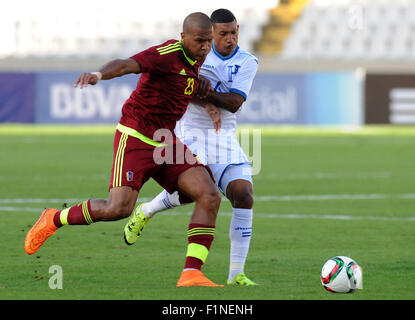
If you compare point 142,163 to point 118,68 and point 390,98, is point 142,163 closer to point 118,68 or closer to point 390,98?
point 118,68

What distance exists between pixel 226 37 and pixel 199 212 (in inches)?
62.6

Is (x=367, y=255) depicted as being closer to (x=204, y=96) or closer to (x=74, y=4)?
(x=204, y=96)

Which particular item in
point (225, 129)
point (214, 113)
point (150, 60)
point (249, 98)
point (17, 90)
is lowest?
point (225, 129)

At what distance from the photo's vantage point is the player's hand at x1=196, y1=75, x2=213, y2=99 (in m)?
7.41

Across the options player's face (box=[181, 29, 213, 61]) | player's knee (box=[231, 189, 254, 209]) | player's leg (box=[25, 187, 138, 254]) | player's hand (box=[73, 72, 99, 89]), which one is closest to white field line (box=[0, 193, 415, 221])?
player's knee (box=[231, 189, 254, 209])

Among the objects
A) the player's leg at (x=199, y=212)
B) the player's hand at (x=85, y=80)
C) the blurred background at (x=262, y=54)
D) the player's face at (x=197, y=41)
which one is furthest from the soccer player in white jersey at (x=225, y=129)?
the blurred background at (x=262, y=54)

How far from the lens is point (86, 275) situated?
23.3ft

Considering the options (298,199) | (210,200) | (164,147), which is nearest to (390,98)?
(298,199)

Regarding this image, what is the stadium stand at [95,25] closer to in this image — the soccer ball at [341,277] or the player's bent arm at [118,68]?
the player's bent arm at [118,68]

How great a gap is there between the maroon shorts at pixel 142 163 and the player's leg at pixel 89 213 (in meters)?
0.09

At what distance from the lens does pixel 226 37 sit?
778cm

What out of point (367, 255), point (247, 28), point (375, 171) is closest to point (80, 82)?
point (367, 255)

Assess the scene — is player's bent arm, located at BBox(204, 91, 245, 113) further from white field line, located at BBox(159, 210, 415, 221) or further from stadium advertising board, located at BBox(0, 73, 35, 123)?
stadium advertising board, located at BBox(0, 73, 35, 123)

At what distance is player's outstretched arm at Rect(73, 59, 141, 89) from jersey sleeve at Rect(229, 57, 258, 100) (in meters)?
1.27
